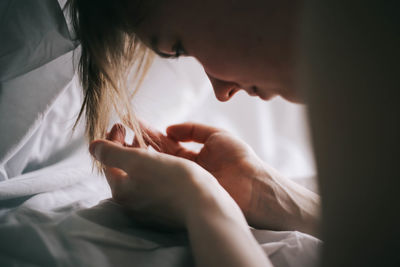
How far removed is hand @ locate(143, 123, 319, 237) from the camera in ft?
1.63

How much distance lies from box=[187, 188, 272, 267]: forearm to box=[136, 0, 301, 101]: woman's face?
0.23 meters

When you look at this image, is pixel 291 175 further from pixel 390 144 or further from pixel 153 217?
pixel 390 144

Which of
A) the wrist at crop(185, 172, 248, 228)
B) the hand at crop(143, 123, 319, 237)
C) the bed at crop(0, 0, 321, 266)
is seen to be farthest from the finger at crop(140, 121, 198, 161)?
the wrist at crop(185, 172, 248, 228)

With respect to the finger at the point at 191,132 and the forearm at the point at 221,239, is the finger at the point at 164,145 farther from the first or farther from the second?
the forearm at the point at 221,239

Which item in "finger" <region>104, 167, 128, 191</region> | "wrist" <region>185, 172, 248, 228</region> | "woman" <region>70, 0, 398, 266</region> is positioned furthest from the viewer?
"finger" <region>104, 167, 128, 191</region>

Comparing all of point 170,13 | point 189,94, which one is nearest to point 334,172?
point 170,13

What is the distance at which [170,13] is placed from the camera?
0.48 meters

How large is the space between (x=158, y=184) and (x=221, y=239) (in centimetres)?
13

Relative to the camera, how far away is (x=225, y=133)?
625mm

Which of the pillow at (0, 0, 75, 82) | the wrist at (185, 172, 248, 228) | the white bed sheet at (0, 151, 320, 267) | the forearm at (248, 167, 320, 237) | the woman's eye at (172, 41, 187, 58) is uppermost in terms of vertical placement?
the pillow at (0, 0, 75, 82)

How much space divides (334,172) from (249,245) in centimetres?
12

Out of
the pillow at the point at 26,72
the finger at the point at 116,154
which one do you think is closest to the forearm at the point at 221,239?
the finger at the point at 116,154

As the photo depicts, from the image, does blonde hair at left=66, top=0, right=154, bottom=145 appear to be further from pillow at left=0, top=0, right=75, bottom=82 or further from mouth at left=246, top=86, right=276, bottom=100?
mouth at left=246, top=86, right=276, bottom=100

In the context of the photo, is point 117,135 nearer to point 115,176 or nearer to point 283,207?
point 115,176
